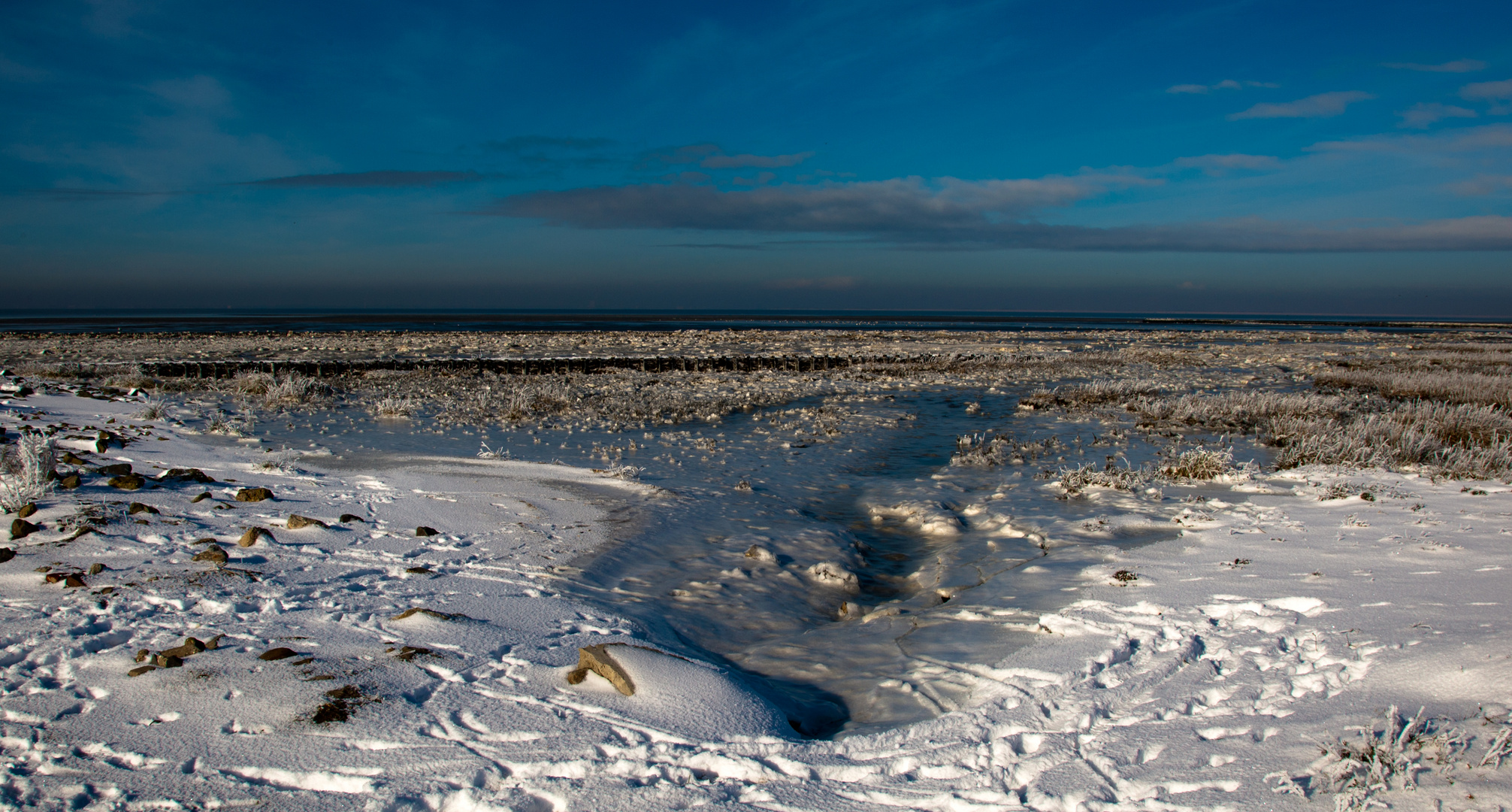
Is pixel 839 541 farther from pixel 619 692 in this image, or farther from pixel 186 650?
pixel 186 650

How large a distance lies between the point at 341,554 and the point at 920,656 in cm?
458

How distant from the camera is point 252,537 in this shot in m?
6.05

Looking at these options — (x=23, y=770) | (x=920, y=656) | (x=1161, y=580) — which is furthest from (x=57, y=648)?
(x=1161, y=580)

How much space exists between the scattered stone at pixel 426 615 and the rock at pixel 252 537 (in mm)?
2052

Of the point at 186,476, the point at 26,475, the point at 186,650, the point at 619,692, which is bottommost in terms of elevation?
the point at 619,692

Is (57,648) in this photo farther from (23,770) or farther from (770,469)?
(770,469)

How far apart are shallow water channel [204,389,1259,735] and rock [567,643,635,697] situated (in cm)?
94

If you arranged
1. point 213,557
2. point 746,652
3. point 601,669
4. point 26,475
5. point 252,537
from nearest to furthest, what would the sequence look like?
point 601,669 < point 746,652 < point 213,557 < point 252,537 < point 26,475

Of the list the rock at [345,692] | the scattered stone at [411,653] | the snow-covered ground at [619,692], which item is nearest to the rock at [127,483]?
the snow-covered ground at [619,692]

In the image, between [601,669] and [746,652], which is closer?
[601,669]

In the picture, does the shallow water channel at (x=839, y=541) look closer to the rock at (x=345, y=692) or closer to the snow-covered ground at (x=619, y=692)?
the snow-covered ground at (x=619, y=692)

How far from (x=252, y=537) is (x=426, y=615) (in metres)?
2.28

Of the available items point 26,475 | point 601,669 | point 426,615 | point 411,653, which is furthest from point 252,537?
point 601,669

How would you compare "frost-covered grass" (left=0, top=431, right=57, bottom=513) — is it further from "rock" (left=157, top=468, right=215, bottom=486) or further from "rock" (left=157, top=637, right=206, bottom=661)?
"rock" (left=157, top=637, right=206, bottom=661)
